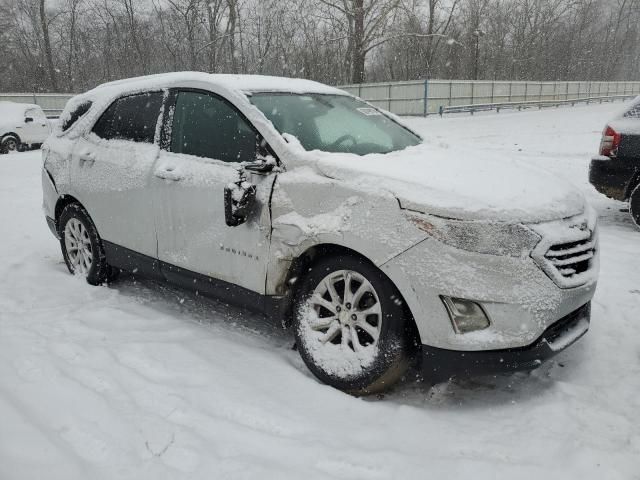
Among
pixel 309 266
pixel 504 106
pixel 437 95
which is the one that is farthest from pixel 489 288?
pixel 504 106

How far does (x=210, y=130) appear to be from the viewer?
352cm

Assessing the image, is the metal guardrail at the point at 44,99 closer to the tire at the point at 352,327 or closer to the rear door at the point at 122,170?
the rear door at the point at 122,170

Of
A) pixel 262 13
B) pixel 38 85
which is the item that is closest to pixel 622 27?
pixel 262 13

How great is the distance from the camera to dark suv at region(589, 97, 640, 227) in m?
5.81

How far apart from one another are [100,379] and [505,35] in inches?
2421

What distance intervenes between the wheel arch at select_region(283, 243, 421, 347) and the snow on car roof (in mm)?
1218

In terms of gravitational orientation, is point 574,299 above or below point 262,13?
below

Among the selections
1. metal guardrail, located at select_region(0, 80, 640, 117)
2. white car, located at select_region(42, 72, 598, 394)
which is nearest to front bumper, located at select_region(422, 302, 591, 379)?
white car, located at select_region(42, 72, 598, 394)

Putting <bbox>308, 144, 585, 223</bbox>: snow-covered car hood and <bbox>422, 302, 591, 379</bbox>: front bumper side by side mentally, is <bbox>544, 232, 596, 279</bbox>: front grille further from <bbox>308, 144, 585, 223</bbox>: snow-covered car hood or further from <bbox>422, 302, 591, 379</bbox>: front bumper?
<bbox>422, 302, 591, 379</bbox>: front bumper

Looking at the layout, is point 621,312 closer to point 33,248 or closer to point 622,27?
point 33,248

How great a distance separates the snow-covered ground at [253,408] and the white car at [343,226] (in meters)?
0.31

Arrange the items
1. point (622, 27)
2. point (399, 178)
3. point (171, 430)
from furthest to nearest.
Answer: point (622, 27) → point (399, 178) → point (171, 430)

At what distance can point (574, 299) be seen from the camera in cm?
266

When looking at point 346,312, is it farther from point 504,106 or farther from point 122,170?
point 504,106
